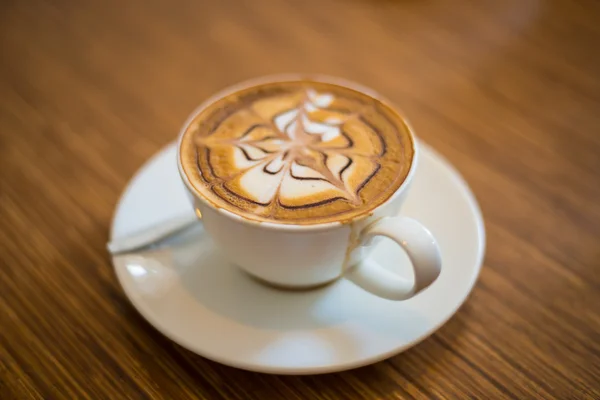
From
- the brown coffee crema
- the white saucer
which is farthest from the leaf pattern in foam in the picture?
the white saucer

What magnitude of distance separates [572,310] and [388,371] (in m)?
0.26

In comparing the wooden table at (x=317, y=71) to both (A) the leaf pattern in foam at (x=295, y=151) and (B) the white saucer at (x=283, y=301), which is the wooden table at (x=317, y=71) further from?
(A) the leaf pattern in foam at (x=295, y=151)

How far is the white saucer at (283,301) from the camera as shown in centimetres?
59

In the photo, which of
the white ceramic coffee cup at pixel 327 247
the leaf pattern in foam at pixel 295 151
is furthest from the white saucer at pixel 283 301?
the leaf pattern in foam at pixel 295 151

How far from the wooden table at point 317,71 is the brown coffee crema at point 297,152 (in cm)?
20

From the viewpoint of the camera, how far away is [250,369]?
58 centimetres

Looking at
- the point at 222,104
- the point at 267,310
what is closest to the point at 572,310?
the point at 267,310

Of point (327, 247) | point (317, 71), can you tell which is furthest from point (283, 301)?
point (317, 71)

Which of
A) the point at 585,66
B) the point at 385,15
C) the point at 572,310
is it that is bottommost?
the point at 572,310

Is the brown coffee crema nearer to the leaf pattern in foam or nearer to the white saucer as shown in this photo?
the leaf pattern in foam

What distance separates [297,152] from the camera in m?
0.67

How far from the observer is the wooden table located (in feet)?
2.05

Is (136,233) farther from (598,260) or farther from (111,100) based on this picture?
(598,260)

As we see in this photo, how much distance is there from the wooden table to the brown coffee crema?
20cm
